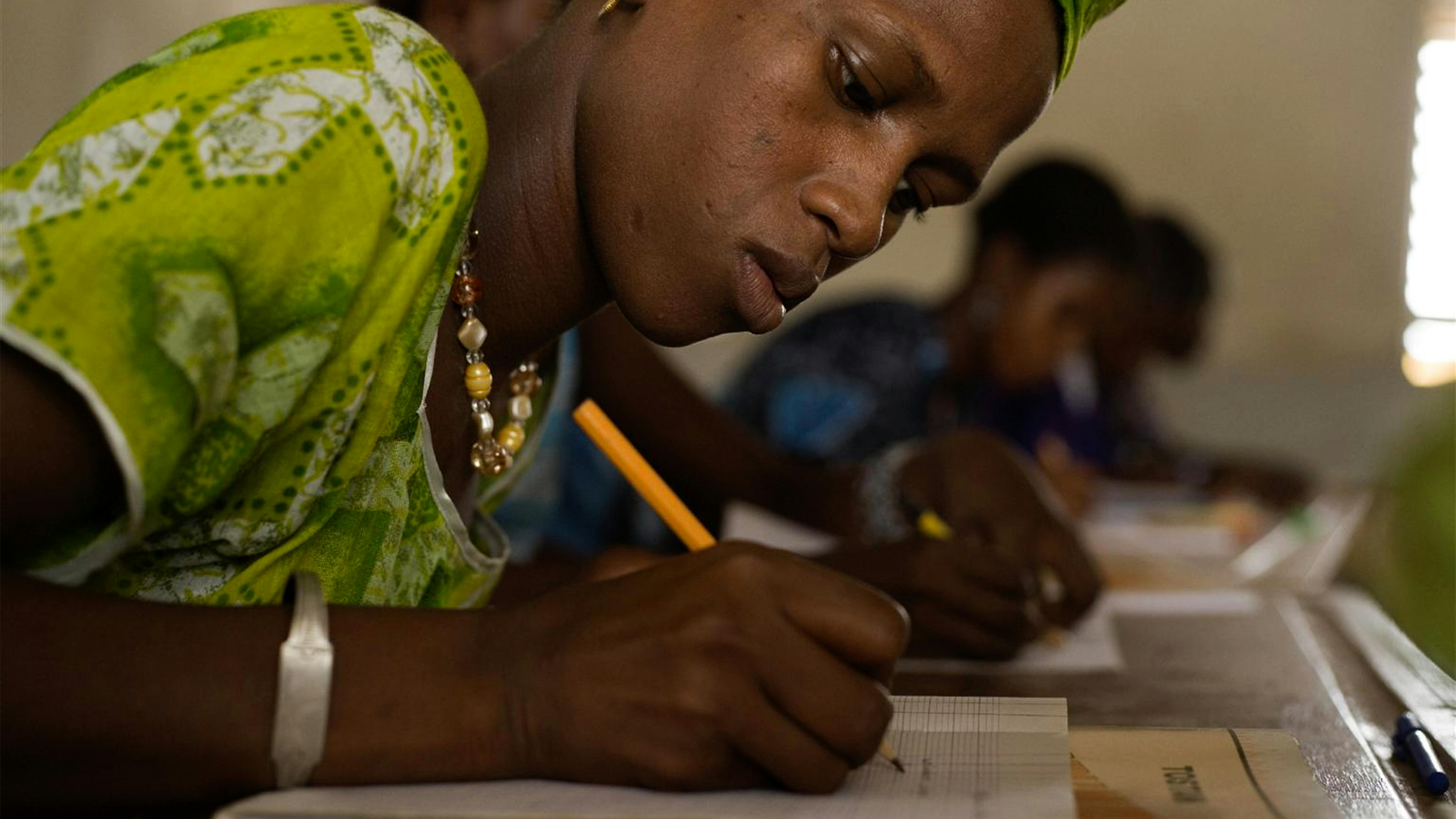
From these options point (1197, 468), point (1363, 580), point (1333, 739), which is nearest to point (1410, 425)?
point (1197, 468)

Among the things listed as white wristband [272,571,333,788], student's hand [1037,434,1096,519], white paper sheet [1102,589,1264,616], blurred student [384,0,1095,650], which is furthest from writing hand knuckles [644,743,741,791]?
student's hand [1037,434,1096,519]

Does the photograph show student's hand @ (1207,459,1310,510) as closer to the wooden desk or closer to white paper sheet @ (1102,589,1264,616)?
white paper sheet @ (1102,589,1264,616)

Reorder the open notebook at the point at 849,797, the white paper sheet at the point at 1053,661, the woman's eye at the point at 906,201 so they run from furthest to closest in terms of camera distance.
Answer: the white paper sheet at the point at 1053,661
the woman's eye at the point at 906,201
the open notebook at the point at 849,797

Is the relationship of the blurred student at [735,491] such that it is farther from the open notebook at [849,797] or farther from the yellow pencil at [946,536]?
the open notebook at [849,797]

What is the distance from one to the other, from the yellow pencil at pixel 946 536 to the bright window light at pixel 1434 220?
362cm

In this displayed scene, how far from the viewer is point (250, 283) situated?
60 cm

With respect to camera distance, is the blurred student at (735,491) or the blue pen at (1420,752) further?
the blurred student at (735,491)

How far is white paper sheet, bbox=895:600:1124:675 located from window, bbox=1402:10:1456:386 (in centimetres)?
370

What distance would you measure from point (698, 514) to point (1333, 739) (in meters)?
1.00

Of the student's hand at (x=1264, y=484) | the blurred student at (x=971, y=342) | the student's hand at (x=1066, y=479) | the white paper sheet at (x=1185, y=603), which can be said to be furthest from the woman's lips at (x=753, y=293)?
the student's hand at (x=1264, y=484)

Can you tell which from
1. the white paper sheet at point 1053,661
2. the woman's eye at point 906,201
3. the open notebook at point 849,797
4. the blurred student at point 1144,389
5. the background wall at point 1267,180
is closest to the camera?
the open notebook at point 849,797

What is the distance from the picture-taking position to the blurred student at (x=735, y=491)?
3.94 feet

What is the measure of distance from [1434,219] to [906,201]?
4336 mm

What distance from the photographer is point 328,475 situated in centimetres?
72
